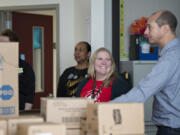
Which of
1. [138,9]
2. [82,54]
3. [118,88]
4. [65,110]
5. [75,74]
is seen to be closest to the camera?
[65,110]

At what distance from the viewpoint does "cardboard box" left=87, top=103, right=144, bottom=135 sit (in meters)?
1.74

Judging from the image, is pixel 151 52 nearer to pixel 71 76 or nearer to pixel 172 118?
pixel 71 76

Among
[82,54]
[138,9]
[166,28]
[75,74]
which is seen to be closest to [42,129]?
[166,28]

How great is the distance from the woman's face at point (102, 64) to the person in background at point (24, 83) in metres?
0.71

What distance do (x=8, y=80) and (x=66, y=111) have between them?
389mm

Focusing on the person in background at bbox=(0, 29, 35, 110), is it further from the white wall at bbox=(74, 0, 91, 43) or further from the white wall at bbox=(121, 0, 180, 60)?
the white wall at bbox=(121, 0, 180, 60)

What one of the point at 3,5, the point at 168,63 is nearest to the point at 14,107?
the point at 168,63

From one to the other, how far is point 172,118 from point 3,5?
12.6 ft

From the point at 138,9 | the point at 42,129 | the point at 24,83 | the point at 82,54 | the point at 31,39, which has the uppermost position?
the point at 138,9

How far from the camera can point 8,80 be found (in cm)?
200

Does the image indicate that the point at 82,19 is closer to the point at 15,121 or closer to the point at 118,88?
the point at 118,88

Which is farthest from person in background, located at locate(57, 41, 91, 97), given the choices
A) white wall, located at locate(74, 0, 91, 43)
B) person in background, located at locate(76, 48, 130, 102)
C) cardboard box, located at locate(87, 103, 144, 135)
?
cardboard box, located at locate(87, 103, 144, 135)

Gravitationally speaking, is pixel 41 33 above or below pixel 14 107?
above

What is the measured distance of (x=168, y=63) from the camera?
2180 millimetres
